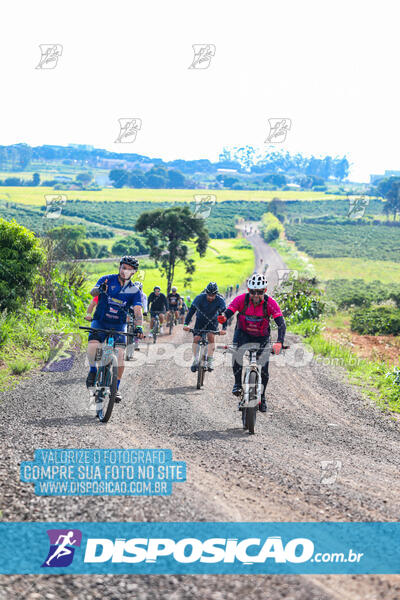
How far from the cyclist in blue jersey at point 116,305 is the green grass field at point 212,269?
174 feet

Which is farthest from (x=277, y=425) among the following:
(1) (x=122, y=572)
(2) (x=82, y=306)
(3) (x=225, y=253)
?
(3) (x=225, y=253)

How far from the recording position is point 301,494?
19.4 ft

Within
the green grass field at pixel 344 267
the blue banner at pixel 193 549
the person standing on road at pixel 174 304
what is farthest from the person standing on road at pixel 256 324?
the green grass field at pixel 344 267

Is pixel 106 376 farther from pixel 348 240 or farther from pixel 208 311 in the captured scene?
pixel 348 240

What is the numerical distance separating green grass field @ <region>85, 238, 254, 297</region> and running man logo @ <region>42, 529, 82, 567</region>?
57.3 metres

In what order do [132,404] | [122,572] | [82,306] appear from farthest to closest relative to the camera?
[82,306] < [132,404] < [122,572]

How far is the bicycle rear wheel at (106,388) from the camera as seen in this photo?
8.76 meters

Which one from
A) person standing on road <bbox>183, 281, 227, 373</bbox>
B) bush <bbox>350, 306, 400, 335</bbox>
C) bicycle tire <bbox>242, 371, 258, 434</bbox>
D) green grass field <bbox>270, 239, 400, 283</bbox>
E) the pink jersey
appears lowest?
green grass field <bbox>270, 239, 400, 283</bbox>

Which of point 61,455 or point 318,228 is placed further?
point 318,228

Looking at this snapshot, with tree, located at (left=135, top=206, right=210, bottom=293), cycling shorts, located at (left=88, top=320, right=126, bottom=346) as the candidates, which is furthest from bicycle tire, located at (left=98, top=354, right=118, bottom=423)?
tree, located at (left=135, top=206, right=210, bottom=293)

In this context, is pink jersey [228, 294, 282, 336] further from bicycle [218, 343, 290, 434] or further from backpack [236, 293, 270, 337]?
bicycle [218, 343, 290, 434]

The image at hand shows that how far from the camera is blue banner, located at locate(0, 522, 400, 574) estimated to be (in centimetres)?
429

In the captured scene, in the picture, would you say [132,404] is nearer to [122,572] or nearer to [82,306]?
[122,572]

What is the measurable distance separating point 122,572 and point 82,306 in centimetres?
1654
